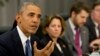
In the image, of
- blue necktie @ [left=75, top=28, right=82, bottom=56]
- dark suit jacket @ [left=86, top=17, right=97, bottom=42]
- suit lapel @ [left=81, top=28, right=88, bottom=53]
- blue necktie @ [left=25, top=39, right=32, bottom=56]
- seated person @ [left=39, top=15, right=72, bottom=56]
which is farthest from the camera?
dark suit jacket @ [left=86, top=17, right=97, bottom=42]

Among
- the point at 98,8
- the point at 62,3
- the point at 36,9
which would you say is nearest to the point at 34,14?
the point at 36,9

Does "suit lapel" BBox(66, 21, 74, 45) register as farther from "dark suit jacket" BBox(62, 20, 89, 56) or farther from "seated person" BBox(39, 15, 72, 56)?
"seated person" BBox(39, 15, 72, 56)

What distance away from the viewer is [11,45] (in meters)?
4.15

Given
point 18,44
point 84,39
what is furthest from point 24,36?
point 84,39

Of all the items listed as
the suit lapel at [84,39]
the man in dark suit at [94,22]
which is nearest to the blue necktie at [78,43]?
the suit lapel at [84,39]

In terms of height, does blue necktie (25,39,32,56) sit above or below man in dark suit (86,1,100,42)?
above

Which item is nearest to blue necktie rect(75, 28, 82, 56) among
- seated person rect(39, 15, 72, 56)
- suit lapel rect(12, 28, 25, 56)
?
seated person rect(39, 15, 72, 56)

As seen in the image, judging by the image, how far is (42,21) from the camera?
221 inches

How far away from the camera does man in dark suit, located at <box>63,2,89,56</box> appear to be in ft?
20.2

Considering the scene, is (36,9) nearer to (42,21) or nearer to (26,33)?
(26,33)

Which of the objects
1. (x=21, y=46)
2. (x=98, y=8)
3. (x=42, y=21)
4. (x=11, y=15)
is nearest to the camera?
(x=21, y=46)

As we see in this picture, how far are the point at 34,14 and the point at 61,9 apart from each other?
14.2 feet

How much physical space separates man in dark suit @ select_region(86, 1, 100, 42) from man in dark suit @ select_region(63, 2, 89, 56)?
26 centimetres

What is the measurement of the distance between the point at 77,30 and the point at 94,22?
54 centimetres
